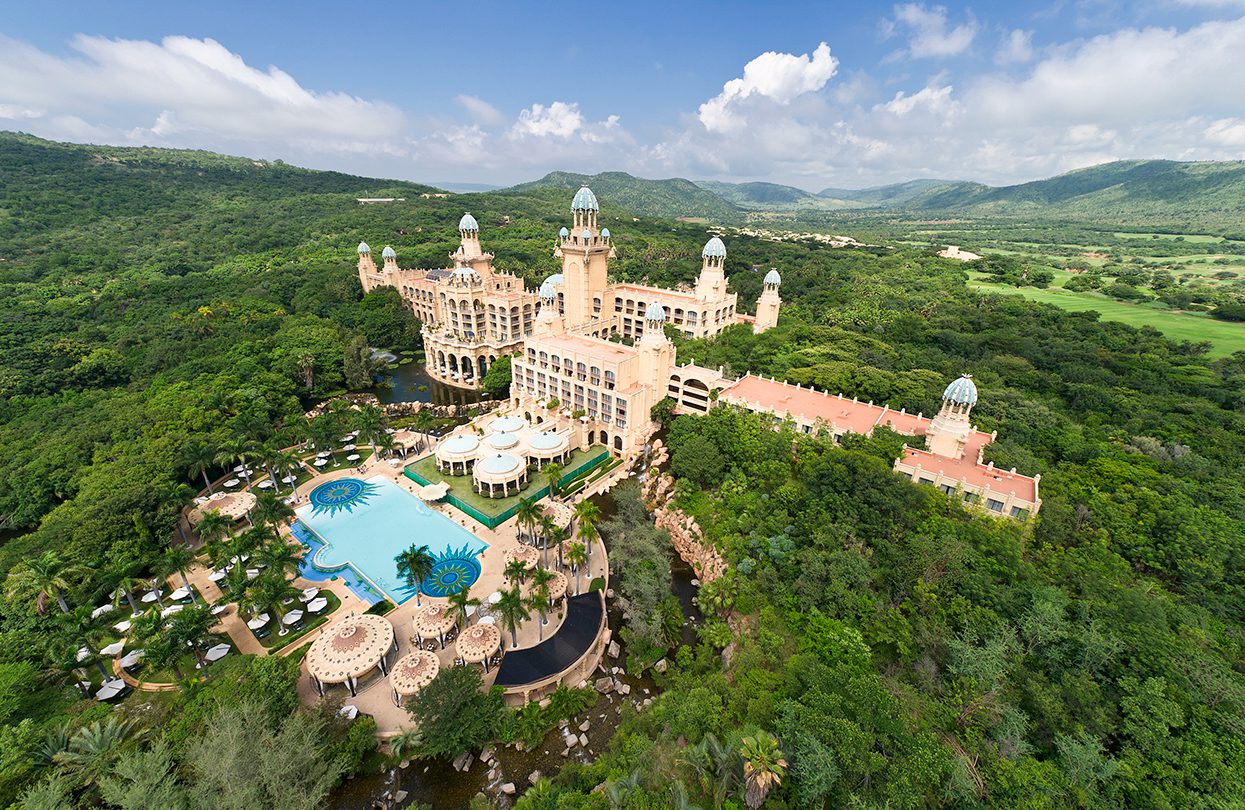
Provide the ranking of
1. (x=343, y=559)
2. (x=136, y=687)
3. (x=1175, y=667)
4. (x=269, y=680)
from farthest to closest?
1. (x=343, y=559)
2. (x=136, y=687)
3. (x=269, y=680)
4. (x=1175, y=667)

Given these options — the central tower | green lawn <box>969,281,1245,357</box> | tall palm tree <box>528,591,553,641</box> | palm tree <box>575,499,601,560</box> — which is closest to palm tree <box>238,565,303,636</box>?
tall palm tree <box>528,591,553,641</box>

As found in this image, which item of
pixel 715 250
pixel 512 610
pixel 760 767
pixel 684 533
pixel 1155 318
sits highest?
pixel 715 250

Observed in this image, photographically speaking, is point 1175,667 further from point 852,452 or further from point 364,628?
point 364,628

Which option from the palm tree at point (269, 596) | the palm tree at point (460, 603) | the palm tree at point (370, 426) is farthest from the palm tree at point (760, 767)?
the palm tree at point (370, 426)

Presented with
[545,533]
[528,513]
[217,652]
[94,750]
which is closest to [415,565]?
[528,513]

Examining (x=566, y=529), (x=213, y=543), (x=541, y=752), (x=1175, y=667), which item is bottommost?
(x=541, y=752)

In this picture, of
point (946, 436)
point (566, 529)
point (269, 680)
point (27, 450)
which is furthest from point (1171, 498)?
point (27, 450)

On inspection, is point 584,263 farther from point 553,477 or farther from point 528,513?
point 528,513

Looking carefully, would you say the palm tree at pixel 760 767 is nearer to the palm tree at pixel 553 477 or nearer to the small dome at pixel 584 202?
the palm tree at pixel 553 477
